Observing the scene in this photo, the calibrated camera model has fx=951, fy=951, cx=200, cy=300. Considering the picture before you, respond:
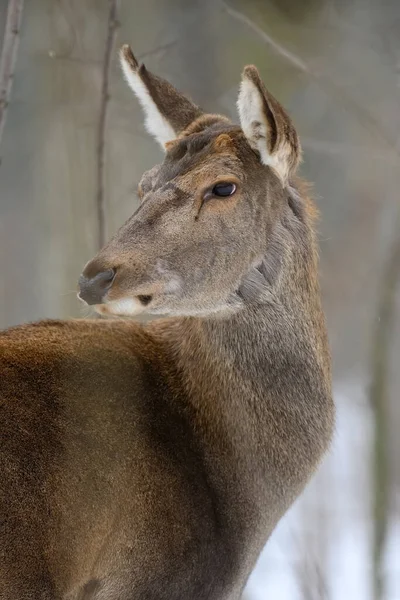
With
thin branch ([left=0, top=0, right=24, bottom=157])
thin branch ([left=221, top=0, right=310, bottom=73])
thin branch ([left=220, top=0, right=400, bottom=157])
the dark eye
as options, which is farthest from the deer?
thin branch ([left=220, top=0, right=400, bottom=157])

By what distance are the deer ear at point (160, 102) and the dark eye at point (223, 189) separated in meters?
0.61

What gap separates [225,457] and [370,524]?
2714 mm

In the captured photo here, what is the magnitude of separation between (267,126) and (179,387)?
1059 millimetres

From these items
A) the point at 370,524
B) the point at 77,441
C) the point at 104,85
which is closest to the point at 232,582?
the point at 77,441

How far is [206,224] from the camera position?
11.1 feet

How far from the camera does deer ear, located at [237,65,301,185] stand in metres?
3.29

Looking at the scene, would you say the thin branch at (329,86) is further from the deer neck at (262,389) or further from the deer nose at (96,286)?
the deer nose at (96,286)

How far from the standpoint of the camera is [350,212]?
6832 mm

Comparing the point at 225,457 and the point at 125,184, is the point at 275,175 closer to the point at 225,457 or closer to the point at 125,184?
the point at 225,457

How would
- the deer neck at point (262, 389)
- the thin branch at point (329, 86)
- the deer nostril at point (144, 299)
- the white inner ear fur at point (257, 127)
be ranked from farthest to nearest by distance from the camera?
the thin branch at point (329, 86), the deer neck at point (262, 389), the white inner ear fur at point (257, 127), the deer nostril at point (144, 299)

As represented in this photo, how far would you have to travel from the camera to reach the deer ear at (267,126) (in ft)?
10.8

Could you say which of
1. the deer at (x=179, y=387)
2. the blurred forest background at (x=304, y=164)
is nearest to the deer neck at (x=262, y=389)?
the deer at (x=179, y=387)

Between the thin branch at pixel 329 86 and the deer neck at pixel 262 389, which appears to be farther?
the thin branch at pixel 329 86

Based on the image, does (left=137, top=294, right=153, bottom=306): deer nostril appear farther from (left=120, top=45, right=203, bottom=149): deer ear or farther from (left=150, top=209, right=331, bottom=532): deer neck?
(left=120, top=45, right=203, bottom=149): deer ear
